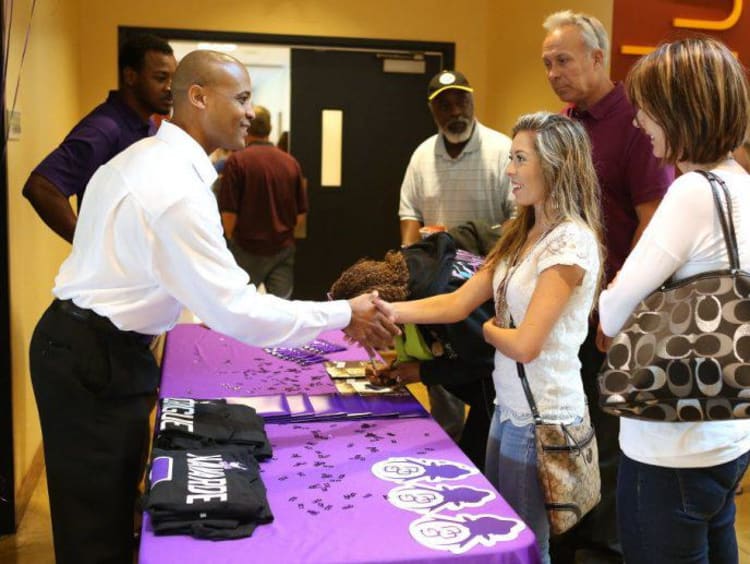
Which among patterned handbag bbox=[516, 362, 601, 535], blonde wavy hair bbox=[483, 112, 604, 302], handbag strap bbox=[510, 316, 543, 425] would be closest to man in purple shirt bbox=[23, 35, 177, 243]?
blonde wavy hair bbox=[483, 112, 604, 302]

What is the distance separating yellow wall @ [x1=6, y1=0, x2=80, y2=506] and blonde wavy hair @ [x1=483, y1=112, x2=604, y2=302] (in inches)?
78.4

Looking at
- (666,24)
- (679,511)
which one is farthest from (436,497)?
(666,24)

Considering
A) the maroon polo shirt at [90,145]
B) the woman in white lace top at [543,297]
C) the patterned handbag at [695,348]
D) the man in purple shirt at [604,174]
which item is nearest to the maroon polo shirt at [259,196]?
the maroon polo shirt at [90,145]

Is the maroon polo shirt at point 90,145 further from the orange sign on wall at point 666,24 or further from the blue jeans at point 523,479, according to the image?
the orange sign on wall at point 666,24

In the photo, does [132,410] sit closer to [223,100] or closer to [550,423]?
[223,100]

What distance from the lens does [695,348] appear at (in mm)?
1427

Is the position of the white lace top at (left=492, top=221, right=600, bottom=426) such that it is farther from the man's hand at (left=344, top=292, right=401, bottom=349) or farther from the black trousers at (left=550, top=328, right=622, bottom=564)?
the black trousers at (left=550, top=328, right=622, bottom=564)

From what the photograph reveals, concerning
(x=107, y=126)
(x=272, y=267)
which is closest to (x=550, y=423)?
(x=107, y=126)

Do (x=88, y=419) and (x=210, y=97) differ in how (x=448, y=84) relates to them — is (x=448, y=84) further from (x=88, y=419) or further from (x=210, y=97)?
(x=88, y=419)

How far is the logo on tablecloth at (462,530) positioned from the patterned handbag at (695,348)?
0.30m

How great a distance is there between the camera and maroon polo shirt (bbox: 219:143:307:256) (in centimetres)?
521

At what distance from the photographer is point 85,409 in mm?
2039

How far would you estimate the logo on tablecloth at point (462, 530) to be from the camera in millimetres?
1502

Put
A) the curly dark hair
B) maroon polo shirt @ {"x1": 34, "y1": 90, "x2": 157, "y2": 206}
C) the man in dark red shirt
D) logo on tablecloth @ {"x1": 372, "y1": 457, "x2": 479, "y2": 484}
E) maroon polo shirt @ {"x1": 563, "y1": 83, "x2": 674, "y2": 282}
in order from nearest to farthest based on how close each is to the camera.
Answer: logo on tablecloth @ {"x1": 372, "y1": 457, "x2": 479, "y2": 484} → the curly dark hair → maroon polo shirt @ {"x1": 563, "y1": 83, "x2": 674, "y2": 282} → maroon polo shirt @ {"x1": 34, "y1": 90, "x2": 157, "y2": 206} → the man in dark red shirt
